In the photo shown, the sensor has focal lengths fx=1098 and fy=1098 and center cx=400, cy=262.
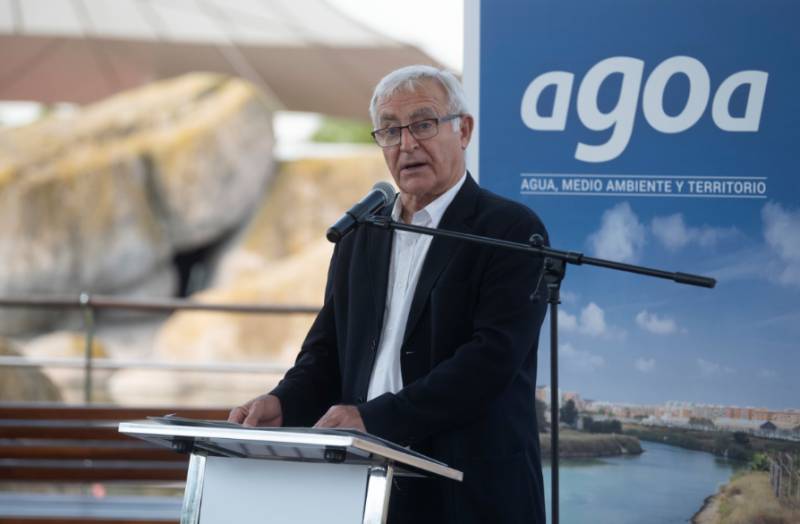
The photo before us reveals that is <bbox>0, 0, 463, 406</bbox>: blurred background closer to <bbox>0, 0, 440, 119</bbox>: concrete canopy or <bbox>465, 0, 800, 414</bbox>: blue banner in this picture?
<bbox>0, 0, 440, 119</bbox>: concrete canopy

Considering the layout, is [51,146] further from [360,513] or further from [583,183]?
[360,513]

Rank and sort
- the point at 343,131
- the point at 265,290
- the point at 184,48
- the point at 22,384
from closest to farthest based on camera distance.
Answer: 1. the point at 22,384
2. the point at 265,290
3. the point at 184,48
4. the point at 343,131

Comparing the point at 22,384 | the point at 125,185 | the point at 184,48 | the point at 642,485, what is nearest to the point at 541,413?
the point at 642,485

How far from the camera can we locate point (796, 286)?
270cm

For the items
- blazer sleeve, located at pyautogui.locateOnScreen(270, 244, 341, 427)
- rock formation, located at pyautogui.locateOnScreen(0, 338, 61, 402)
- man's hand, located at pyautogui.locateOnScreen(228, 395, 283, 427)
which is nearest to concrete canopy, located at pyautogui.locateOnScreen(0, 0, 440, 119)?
rock formation, located at pyautogui.locateOnScreen(0, 338, 61, 402)

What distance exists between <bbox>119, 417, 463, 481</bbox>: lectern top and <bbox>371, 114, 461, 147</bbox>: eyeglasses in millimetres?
661

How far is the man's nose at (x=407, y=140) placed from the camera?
2.13 metres

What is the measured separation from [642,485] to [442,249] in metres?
0.98

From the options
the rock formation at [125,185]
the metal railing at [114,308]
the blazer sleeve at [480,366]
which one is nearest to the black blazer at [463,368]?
the blazer sleeve at [480,366]

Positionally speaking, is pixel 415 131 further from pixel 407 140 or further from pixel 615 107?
pixel 615 107

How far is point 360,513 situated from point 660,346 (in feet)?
4.14

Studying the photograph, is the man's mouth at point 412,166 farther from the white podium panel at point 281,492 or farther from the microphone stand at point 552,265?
the white podium panel at point 281,492

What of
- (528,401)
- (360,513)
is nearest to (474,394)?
(528,401)

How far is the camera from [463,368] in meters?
1.97
